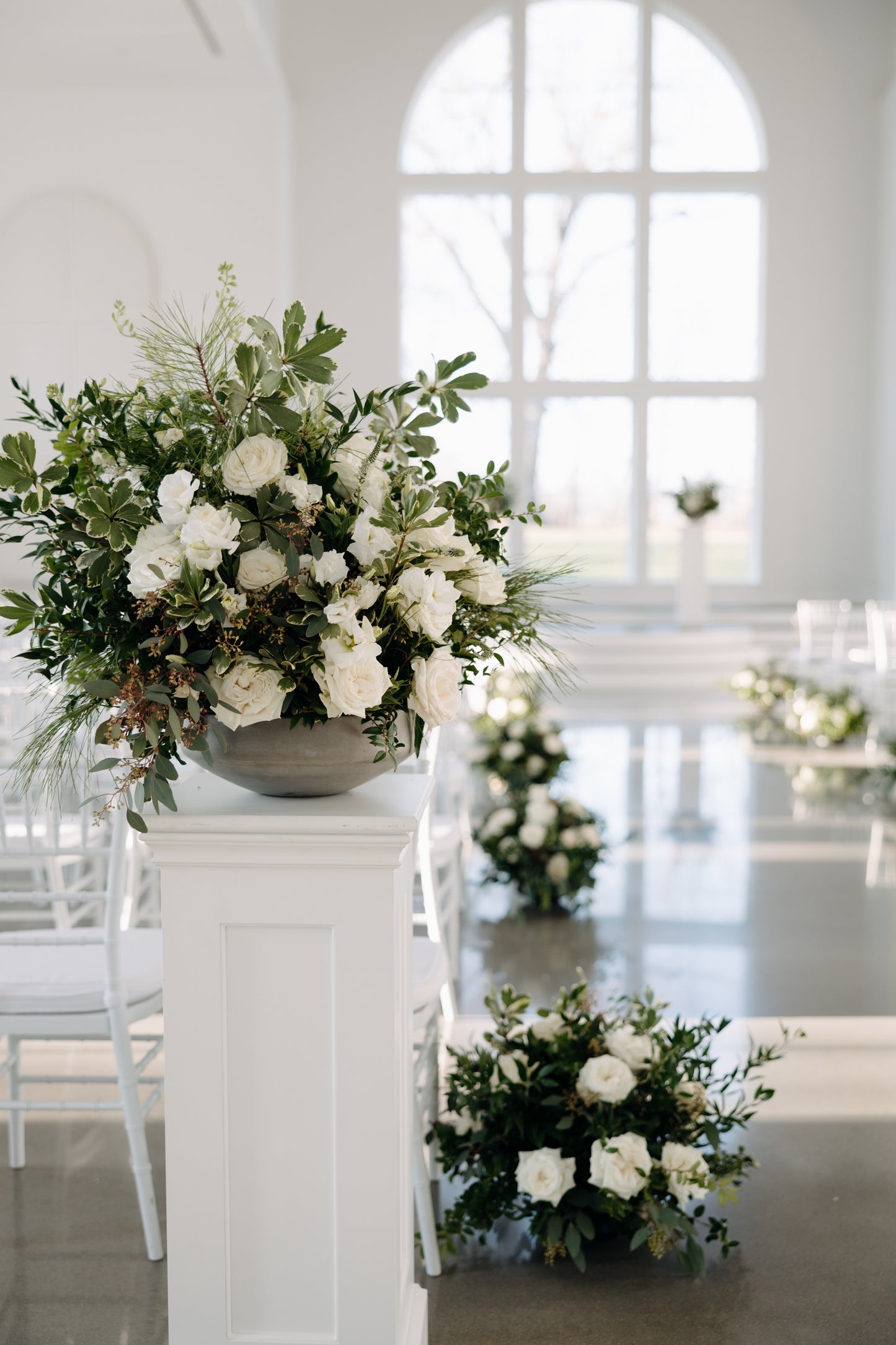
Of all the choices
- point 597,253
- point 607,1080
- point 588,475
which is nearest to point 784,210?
point 597,253

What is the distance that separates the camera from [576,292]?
48.6ft

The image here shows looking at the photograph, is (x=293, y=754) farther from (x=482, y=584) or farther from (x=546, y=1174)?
(x=546, y=1174)

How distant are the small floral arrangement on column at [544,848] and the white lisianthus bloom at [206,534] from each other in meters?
3.18

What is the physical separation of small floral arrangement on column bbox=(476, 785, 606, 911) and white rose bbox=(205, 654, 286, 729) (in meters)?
3.06

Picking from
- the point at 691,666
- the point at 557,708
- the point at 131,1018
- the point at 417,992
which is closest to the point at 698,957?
the point at 417,992

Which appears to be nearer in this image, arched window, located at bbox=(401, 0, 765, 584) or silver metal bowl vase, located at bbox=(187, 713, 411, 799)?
silver metal bowl vase, located at bbox=(187, 713, 411, 799)

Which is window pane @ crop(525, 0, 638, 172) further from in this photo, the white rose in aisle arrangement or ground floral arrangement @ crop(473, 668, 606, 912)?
the white rose in aisle arrangement

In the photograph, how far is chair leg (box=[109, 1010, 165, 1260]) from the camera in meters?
2.27

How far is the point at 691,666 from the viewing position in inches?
436

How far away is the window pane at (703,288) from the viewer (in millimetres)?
14242

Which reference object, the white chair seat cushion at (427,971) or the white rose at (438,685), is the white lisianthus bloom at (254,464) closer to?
the white rose at (438,685)

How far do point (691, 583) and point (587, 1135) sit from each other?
32.8 ft

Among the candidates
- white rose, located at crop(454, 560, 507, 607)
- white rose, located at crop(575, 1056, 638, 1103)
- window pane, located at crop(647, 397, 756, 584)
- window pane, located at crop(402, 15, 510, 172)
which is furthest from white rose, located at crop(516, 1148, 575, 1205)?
window pane, located at crop(402, 15, 510, 172)

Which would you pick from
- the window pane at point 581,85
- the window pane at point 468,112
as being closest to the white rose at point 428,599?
the window pane at point 468,112
